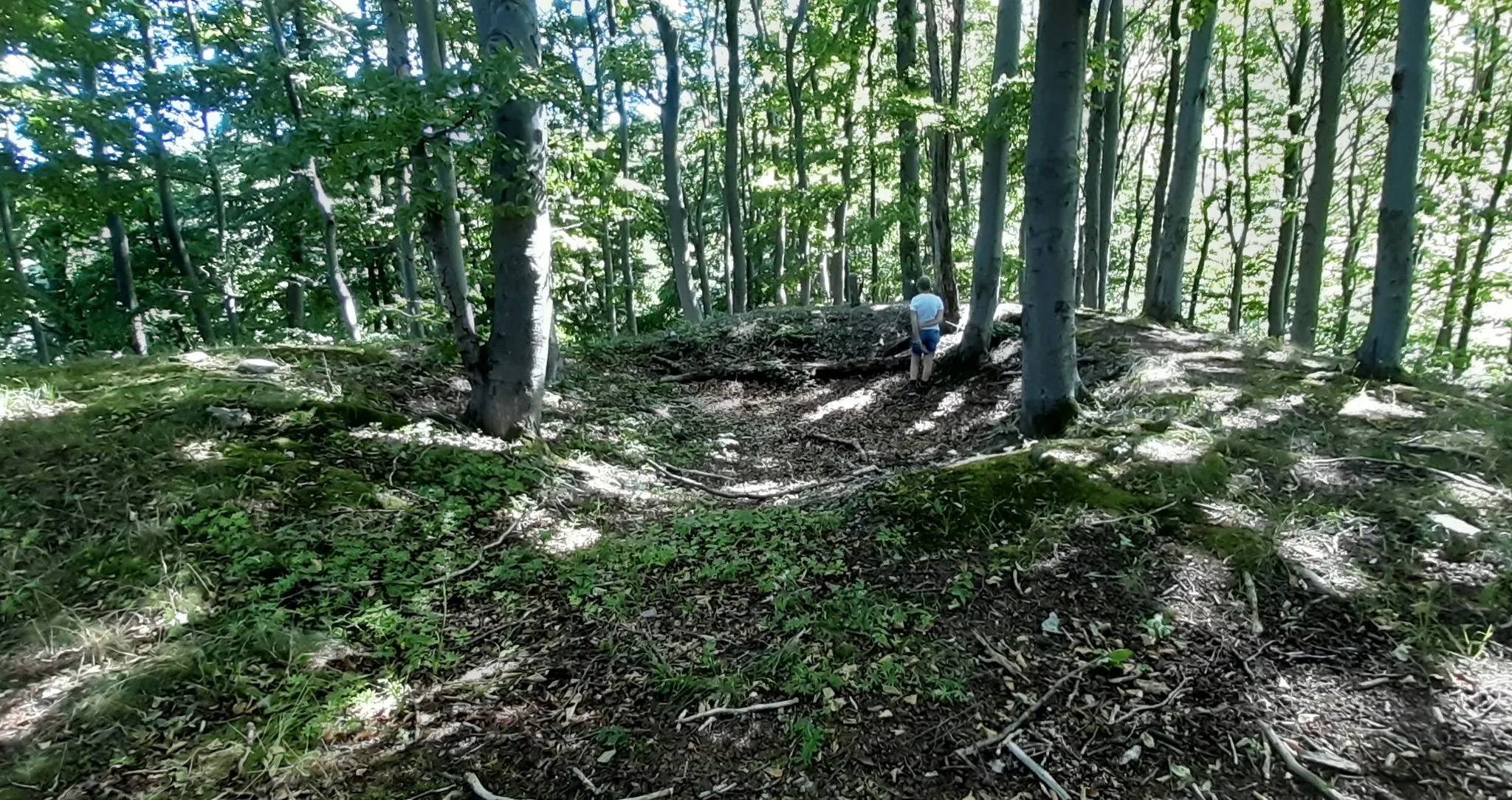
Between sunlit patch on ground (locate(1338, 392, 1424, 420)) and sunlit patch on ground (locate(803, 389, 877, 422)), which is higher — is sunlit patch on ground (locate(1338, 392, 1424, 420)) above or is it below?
above

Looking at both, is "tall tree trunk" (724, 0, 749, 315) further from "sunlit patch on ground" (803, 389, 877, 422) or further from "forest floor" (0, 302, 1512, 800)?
"forest floor" (0, 302, 1512, 800)

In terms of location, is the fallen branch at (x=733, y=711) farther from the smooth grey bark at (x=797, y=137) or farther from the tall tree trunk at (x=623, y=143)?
the smooth grey bark at (x=797, y=137)

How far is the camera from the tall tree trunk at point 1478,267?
11.0 meters

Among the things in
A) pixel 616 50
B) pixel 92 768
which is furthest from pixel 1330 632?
pixel 616 50

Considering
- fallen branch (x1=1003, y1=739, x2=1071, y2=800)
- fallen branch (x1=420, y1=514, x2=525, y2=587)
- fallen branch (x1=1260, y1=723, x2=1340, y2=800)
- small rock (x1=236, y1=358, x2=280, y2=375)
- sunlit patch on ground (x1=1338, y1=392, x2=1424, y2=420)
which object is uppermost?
small rock (x1=236, y1=358, x2=280, y2=375)

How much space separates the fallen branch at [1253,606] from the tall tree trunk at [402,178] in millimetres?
5075

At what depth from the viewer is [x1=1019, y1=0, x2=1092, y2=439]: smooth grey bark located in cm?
432

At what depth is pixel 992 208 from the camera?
7445 millimetres

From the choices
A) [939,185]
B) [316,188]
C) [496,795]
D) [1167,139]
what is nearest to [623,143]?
[316,188]

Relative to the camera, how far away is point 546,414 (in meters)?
6.01

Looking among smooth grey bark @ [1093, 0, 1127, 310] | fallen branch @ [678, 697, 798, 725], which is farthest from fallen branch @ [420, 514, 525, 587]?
smooth grey bark @ [1093, 0, 1127, 310]

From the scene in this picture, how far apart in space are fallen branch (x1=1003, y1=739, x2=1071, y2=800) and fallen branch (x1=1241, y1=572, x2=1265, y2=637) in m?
1.21

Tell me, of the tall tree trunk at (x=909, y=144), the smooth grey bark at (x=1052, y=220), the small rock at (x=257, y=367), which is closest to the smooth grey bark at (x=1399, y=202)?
the smooth grey bark at (x=1052, y=220)

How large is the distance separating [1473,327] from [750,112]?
17.1m
